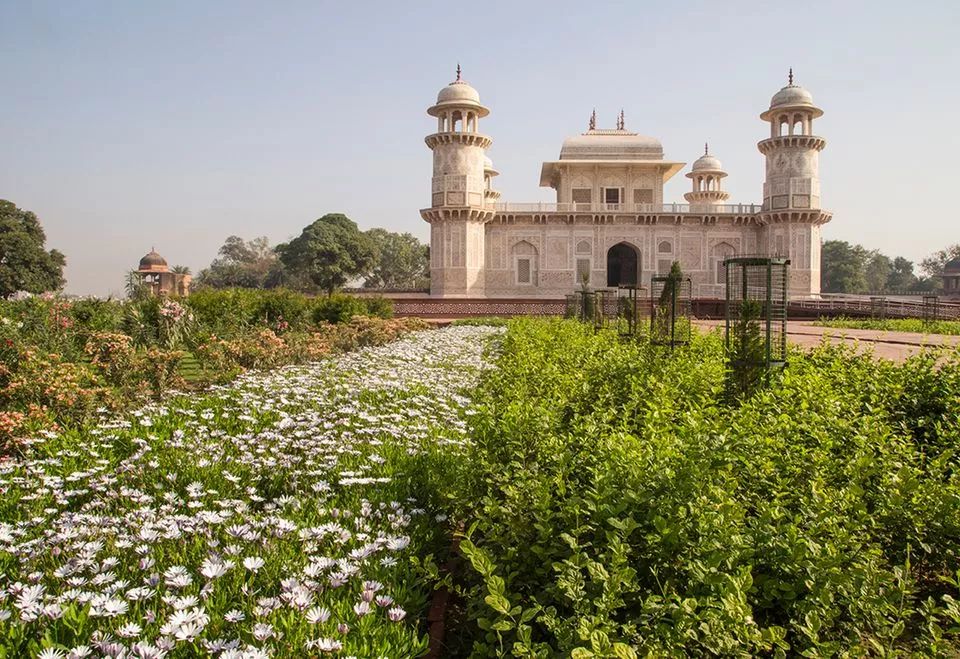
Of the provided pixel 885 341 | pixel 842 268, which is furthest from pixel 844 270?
pixel 885 341

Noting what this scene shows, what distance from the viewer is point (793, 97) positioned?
2747 cm

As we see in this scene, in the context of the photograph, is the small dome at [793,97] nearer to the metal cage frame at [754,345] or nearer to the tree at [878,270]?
the metal cage frame at [754,345]

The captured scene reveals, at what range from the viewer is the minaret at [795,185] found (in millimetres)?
27531

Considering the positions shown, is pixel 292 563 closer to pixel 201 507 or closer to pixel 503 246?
pixel 201 507

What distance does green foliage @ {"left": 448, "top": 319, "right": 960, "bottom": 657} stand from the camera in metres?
1.61

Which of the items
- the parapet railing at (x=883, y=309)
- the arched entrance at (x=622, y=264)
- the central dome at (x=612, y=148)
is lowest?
the parapet railing at (x=883, y=309)

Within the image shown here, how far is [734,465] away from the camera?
8.21 ft

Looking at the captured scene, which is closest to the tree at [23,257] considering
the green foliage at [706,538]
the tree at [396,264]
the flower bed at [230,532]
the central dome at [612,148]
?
the tree at [396,264]

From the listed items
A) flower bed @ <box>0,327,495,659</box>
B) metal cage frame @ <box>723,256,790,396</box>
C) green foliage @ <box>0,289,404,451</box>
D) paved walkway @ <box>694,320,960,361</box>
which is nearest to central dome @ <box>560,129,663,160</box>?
paved walkway @ <box>694,320,960,361</box>

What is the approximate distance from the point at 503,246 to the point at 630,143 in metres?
7.19

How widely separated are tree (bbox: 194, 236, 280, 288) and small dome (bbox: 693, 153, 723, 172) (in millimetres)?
31283

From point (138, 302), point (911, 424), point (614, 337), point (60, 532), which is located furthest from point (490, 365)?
point (138, 302)

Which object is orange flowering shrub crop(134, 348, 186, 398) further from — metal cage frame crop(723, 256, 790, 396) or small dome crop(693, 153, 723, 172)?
small dome crop(693, 153, 723, 172)

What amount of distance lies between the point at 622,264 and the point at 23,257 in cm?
2968
